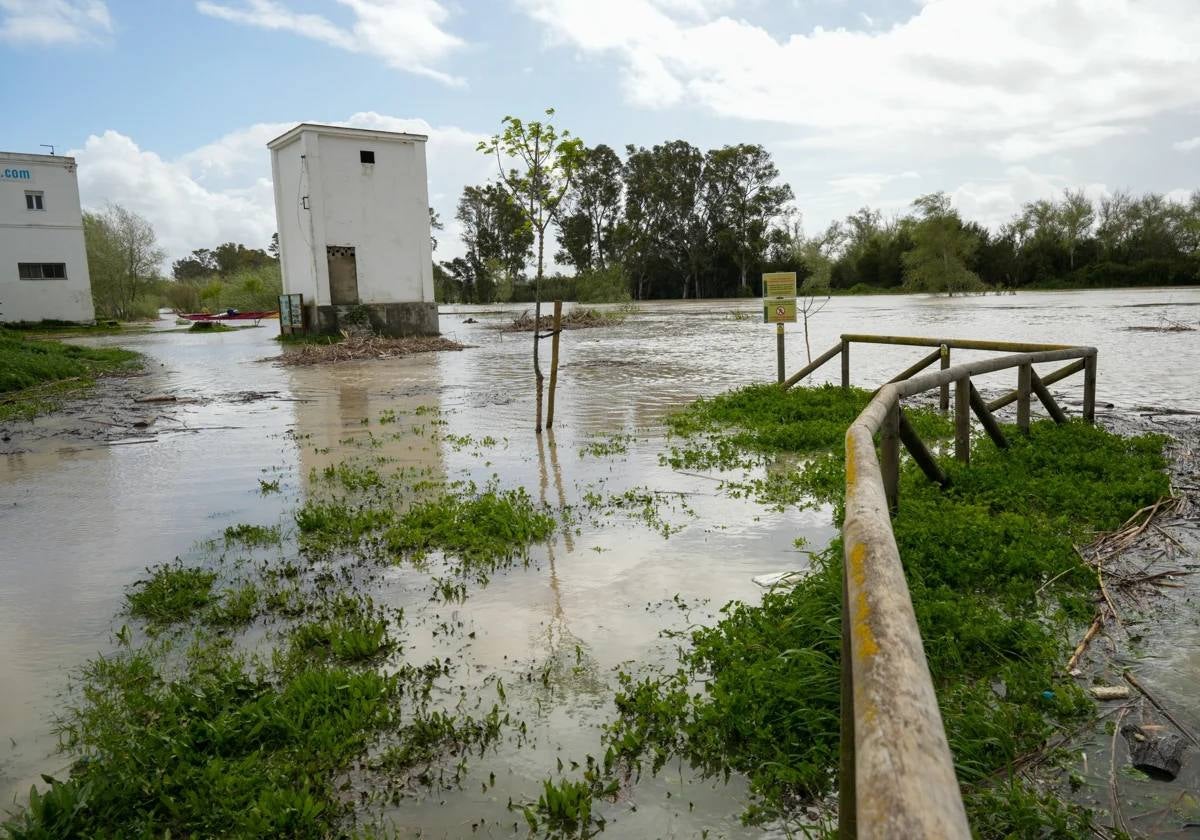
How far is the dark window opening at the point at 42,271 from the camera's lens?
44094 mm

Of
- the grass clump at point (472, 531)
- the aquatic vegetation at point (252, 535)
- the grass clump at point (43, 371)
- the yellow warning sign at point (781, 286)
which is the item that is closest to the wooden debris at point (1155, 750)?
the grass clump at point (472, 531)

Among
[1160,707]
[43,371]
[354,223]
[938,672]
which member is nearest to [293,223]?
[354,223]

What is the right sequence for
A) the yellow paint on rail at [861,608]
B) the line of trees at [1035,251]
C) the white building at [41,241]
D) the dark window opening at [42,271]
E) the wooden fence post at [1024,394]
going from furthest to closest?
the line of trees at [1035,251] < the dark window opening at [42,271] < the white building at [41,241] < the wooden fence post at [1024,394] < the yellow paint on rail at [861,608]

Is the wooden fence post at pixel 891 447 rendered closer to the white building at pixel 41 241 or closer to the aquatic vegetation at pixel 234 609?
the aquatic vegetation at pixel 234 609

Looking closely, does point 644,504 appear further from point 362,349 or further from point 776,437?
point 362,349

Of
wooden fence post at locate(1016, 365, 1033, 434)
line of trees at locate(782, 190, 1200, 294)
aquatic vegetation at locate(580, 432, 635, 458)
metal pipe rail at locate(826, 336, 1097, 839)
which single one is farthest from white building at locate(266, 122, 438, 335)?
line of trees at locate(782, 190, 1200, 294)

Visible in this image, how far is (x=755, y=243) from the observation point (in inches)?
3455

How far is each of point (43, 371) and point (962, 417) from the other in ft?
65.2

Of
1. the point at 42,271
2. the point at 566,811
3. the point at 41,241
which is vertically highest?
the point at 41,241

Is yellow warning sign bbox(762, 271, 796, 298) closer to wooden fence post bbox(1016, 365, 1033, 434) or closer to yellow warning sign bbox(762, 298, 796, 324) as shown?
yellow warning sign bbox(762, 298, 796, 324)

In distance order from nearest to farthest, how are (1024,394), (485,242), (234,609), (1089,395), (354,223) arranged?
(234,609) < (1024,394) < (1089,395) < (354,223) < (485,242)

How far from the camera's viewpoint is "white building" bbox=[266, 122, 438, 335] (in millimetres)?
30031

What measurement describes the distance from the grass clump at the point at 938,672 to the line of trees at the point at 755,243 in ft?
229

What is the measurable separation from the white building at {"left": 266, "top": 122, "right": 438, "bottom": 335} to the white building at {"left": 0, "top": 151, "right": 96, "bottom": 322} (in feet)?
66.1
